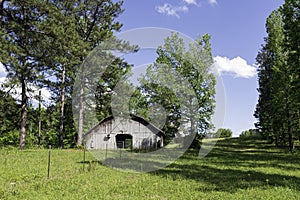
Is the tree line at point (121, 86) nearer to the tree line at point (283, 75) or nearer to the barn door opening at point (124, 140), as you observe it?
the barn door opening at point (124, 140)

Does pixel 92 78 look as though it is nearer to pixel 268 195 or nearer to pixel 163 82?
pixel 163 82

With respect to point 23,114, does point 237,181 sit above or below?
below

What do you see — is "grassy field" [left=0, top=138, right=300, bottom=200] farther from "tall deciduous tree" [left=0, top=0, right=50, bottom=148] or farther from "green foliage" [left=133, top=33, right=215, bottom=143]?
"green foliage" [left=133, top=33, right=215, bottom=143]

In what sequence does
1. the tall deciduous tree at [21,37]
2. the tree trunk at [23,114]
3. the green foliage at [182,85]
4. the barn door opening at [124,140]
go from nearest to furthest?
1. the tall deciduous tree at [21,37]
2. the tree trunk at [23,114]
3. the green foliage at [182,85]
4. the barn door opening at [124,140]

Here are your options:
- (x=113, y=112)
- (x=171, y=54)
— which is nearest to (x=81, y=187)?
(x=113, y=112)

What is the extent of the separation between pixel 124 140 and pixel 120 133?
2814mm

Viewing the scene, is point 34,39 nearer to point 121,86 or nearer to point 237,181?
point 121,86

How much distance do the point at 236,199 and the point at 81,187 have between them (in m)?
4.84

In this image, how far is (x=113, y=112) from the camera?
1264 inches

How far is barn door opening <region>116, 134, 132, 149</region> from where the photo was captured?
32.0 metres

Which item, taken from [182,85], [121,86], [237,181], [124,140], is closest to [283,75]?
[182,85]

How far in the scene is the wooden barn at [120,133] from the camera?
30641 millimetres

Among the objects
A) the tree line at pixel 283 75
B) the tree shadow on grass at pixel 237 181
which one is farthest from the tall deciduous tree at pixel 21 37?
the tree line at pixel 283 75

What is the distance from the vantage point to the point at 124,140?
33.5 m
